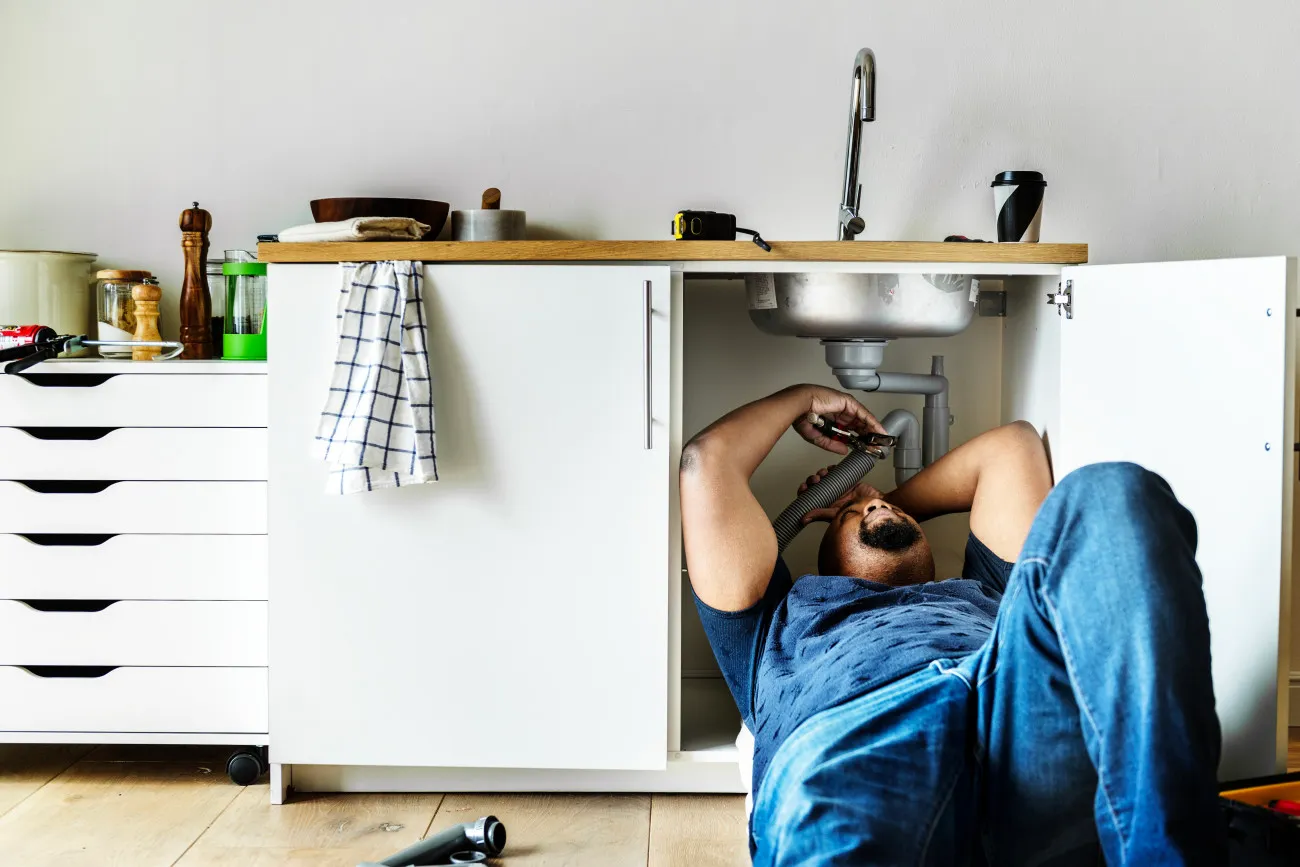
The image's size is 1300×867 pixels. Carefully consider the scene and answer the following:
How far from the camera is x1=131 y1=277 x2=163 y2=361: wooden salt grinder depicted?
207 cm

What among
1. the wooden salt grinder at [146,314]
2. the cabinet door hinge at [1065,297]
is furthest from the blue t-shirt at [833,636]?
the wooden salt grinder at [146,314]

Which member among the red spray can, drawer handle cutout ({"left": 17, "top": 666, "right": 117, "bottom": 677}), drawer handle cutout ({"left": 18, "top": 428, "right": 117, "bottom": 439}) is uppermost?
the red spray can

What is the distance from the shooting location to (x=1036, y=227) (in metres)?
1.98

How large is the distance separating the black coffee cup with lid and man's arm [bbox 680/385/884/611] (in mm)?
451

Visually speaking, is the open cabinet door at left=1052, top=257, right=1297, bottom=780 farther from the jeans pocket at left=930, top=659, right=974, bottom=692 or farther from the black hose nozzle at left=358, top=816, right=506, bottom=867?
the black hose nozzle at left=358, top=816, right=506, bottom=867

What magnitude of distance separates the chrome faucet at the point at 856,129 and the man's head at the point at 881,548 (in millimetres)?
531

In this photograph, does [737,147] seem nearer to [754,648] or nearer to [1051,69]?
[1051,69]

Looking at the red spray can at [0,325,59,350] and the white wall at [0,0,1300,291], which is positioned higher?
the white wall at [0,0,1300,291]

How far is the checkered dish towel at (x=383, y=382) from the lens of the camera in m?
1.71

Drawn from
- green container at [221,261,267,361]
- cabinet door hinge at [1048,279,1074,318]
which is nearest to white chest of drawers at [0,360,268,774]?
green container at [221,261,267,361]

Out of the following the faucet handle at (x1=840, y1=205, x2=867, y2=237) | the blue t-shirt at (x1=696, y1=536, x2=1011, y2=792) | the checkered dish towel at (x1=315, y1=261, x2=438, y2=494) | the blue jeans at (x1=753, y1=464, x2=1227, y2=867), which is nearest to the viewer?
the blue jeans at (x1=753, y1=464, x2=1227, y2=867)

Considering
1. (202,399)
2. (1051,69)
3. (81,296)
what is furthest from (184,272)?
(1051,69)

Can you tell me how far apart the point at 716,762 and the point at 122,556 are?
109 centimetres

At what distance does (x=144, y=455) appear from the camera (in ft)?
6.08
